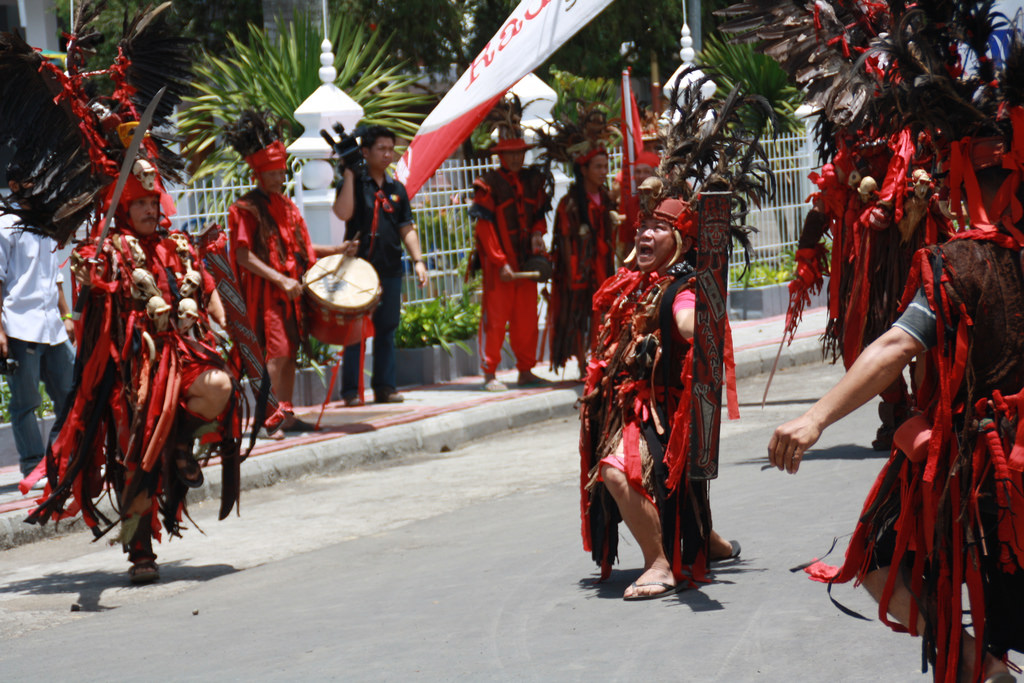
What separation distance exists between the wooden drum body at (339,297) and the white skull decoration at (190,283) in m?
2.97

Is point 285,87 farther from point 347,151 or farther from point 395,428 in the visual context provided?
point 395,428

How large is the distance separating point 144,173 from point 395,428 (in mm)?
3719

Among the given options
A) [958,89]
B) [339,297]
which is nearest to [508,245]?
[339,297]

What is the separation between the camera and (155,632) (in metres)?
5.62

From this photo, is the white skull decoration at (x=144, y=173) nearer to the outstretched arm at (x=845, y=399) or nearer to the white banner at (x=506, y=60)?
the white banner at (x=506, y=60)

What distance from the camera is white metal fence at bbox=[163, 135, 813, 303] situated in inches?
440

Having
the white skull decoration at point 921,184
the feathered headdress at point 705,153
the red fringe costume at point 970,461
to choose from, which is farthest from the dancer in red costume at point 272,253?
the red fringe costume at point 970,461

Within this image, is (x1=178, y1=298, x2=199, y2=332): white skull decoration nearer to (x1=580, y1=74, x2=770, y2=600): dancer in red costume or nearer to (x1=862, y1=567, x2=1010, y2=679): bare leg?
(x1=580, y1=74, x2=770, y2=600): dancer in red costume

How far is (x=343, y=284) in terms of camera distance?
9711 mm

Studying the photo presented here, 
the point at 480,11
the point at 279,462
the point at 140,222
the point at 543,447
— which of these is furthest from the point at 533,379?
the point at 480,11

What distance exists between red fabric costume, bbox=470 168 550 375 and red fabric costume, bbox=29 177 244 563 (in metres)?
4.80

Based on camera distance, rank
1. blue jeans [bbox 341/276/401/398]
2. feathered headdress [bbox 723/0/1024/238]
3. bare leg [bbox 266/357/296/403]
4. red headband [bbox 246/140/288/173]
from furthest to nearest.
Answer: blue jeans [bbox 341/276/401/398] → bare leg [bbox 266/357/296/403] → red headband [bbox 246/140/288/173] → feathered headdress [bbox 723/0/1024/238]

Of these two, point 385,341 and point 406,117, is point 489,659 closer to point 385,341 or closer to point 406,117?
point 385,341

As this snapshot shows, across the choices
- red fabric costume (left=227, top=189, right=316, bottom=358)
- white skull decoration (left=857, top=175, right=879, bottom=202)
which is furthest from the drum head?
white skull decoration (left=857, top=175, right=879, bottom=202)
